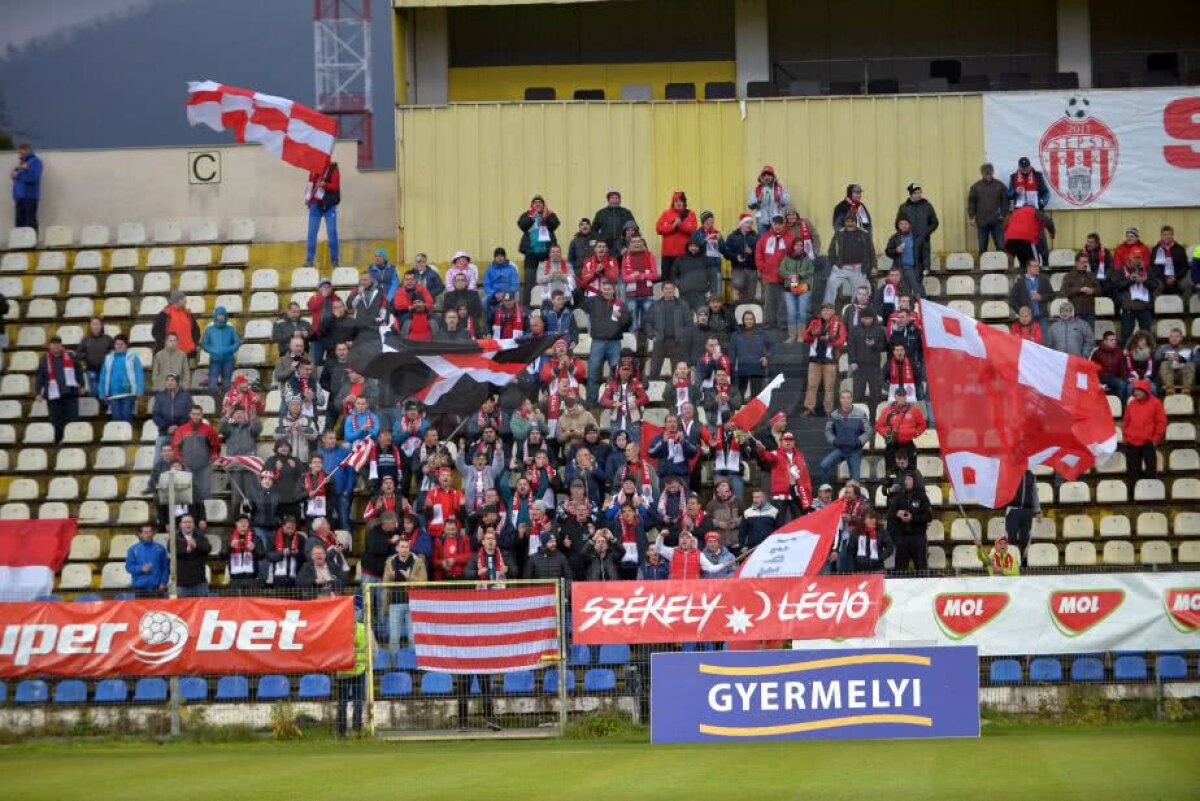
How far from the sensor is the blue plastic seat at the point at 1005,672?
22.4 metres

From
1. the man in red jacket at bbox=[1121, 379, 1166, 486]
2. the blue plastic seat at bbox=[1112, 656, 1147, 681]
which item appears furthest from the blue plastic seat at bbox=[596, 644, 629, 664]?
the man in red jacket at bbox=[1121, 379, 1166, 486]

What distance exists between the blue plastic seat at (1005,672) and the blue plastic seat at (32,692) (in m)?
11.3

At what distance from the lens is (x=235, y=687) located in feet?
73.7

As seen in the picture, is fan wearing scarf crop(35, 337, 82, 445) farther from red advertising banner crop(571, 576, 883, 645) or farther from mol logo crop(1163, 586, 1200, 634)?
mol logo crop(1163, 586, 1200, 634)

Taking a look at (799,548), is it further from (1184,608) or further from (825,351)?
(825,351)

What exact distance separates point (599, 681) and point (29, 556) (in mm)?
7174

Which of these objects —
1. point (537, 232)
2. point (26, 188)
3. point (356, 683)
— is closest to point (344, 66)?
point (26, 188)

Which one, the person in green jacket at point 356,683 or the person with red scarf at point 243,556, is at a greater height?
the person with red scarf at point 243,556

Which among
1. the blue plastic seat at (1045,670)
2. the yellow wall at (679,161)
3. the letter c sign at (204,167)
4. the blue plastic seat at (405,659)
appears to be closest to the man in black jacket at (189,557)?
the blue plastic seat at (405,659)

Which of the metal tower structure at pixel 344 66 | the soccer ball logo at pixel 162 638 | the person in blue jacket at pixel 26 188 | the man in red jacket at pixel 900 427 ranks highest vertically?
the metal tower structure at pixel 344 66

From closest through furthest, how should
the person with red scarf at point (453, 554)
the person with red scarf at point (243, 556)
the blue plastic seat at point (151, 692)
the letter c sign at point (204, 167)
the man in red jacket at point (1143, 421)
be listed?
1. the blue plastic seat at point (151, 692)
2. the person with red scarf at point (453, 554)
3. the person with red scarf at point (243, 556)
4. the man in red jacket at point (1143, 421)
5. the letter c sign at point (204, 167)

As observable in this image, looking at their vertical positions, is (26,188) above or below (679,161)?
below

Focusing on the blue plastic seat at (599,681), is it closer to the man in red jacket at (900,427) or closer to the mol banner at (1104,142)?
the man in red jacket at (900,427)

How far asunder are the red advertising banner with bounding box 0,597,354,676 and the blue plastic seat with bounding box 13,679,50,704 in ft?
2.00
